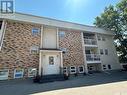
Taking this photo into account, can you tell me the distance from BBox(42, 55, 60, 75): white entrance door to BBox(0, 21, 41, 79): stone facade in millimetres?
1139

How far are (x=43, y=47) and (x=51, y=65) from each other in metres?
2.60

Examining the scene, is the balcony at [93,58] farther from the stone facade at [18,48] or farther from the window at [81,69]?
the stone facade at [18,48]

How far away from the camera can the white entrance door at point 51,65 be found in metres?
15.8

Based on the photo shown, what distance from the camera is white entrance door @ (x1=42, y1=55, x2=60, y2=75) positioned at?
15809 millimetres

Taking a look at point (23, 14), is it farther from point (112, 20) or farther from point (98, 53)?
point (112, 20)

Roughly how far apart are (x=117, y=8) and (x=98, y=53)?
12993mm

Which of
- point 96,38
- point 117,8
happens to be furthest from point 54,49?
point 117,8

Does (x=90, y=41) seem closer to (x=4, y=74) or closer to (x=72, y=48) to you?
(x=72, y=48)

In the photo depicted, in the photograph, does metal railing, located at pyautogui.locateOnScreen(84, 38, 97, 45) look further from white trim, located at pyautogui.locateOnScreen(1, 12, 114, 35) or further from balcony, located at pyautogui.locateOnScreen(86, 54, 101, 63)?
balcony, located at pyautogui.locateOnScreen(86, 54, 101, 63)

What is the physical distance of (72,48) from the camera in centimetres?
1858

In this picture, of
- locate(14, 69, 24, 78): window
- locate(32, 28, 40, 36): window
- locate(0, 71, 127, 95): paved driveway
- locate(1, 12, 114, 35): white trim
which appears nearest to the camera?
locate(0, 71, 127, 95): paved driveway

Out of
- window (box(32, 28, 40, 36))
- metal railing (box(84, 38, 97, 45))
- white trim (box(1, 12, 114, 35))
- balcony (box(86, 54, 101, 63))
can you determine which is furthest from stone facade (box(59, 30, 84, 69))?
window (box(32, 28, 40, 36))

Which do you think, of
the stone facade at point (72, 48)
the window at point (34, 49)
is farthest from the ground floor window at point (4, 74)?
the stone facade at point (72, 48)

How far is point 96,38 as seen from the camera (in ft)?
72.1
